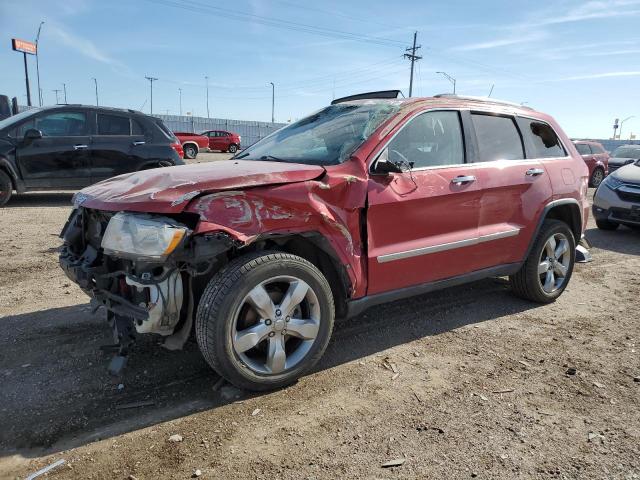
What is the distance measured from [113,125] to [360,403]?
8.65 metres

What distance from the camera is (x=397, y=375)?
331cm

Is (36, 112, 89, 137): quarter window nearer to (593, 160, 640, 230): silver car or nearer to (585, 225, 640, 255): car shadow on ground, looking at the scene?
(585, 225, 640, 255): car shadow on ground

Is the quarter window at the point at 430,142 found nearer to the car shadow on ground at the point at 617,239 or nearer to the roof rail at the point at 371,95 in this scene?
the roof rail at the point at 371,95

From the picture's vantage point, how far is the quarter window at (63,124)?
29.8 ft

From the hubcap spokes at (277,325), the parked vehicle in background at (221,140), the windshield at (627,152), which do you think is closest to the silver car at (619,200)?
the hubcap spokes at (277,325)

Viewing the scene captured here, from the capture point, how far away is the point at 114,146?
9.56 m

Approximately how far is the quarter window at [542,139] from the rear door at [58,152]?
26.1ft

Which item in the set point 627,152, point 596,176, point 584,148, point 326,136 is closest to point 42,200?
point 326,136

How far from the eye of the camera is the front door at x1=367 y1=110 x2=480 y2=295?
11.2 ft

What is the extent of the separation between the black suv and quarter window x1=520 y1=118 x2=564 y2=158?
7518 mm

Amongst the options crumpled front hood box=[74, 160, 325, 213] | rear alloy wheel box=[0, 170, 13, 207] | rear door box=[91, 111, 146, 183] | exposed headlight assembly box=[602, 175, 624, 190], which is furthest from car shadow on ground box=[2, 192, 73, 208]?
exposed headlight assembly box=[602, 175, 624, 190]

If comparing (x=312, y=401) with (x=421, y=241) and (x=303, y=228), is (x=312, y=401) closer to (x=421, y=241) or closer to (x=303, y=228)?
(x=303, y=228)

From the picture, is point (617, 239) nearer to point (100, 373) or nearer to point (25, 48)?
point (100, 373)

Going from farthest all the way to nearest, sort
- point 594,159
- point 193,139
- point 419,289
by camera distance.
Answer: point 193,139, point 594,159, point 419,289
